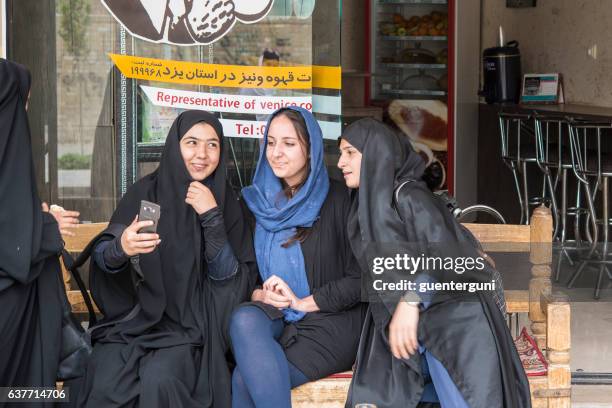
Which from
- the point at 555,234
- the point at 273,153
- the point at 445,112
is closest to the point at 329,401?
the point at 273,153

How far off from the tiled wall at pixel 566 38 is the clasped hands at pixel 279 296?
511 cm

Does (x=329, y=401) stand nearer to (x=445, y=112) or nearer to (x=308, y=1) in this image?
(x=308, y=1)

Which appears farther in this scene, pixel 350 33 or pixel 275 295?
pixel 350 33

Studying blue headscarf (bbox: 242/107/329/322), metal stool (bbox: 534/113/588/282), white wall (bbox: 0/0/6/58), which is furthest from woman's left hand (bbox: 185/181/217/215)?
metal stool (bbox: 534/113/588/282)

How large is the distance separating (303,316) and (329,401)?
303 millimetres

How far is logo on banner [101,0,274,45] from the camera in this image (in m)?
4.53

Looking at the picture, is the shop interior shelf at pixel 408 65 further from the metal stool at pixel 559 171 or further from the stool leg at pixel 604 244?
the stool leg at pixel 604 244

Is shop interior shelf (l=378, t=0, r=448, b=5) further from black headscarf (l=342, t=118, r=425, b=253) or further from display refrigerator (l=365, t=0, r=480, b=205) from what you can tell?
black headscarf (l=342, t=118, r=425, b=253)

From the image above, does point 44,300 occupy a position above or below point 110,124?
below

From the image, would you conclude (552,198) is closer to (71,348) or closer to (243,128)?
(243,128)

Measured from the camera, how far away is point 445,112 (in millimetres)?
8523

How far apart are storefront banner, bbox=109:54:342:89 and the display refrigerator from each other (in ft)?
12.4
